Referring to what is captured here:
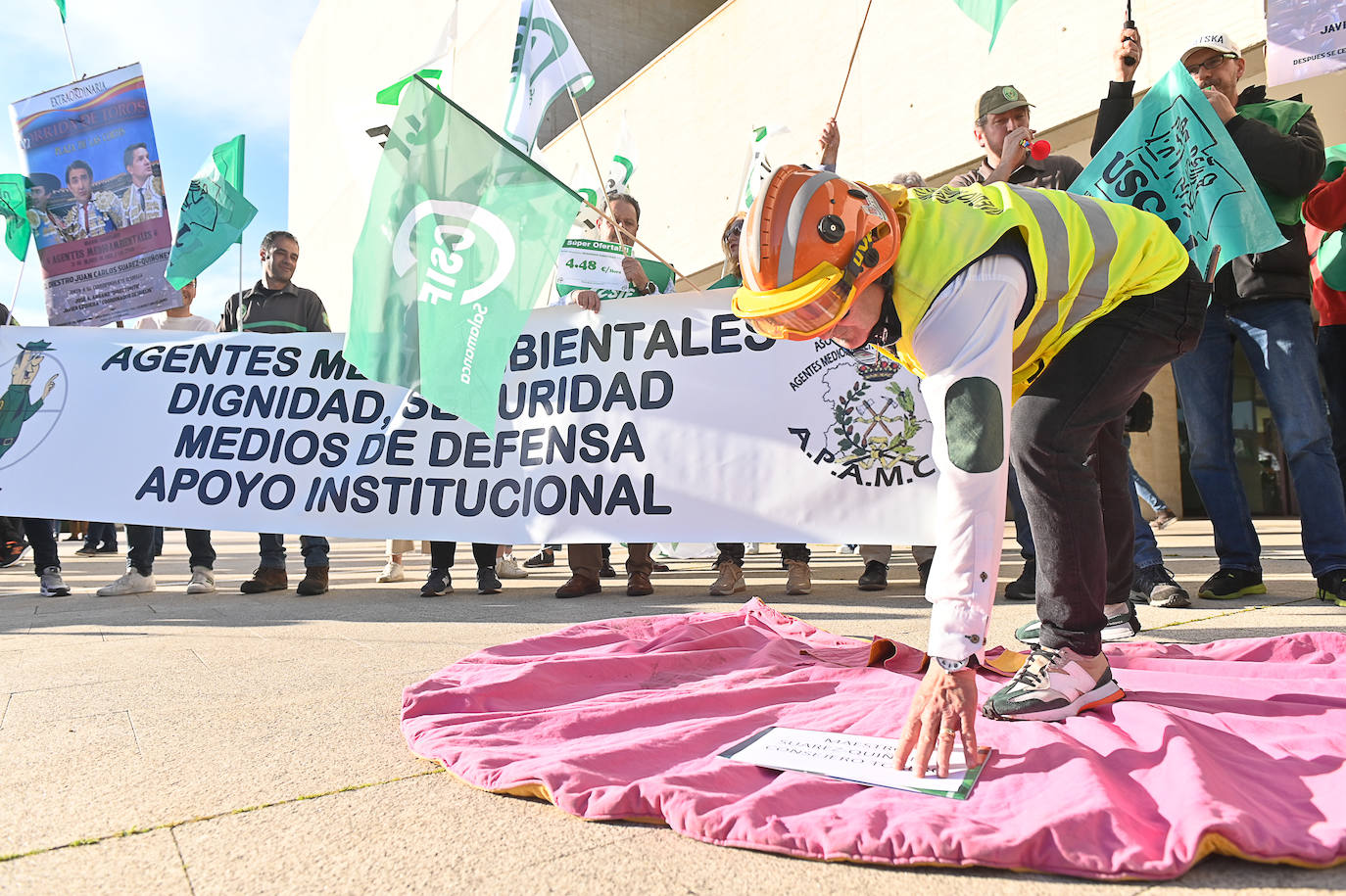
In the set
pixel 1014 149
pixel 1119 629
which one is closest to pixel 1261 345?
pixel 1014 149

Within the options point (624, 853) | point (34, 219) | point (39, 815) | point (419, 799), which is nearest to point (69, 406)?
point (34, 219)

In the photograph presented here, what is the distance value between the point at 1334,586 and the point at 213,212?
714cm

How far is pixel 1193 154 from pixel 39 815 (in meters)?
4.12

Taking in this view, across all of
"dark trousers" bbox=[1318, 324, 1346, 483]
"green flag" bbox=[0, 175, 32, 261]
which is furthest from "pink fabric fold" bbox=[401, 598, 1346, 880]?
"green flag" bbox=[0, 175, 32, 261]

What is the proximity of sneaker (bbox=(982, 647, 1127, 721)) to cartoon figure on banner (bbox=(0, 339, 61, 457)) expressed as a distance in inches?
234

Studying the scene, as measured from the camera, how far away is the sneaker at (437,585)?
5.03m

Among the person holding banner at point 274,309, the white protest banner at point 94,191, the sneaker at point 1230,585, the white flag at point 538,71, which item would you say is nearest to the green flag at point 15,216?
the white protest banner at point 94,191

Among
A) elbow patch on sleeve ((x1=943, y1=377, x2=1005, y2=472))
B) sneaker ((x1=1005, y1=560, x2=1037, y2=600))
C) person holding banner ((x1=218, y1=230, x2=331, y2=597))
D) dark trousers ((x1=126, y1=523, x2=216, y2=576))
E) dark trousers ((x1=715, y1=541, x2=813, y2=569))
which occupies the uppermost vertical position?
person holding banner ((x1=218, y1=230, x2=331, y2=597))

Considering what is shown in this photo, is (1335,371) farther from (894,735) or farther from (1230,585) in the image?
(894,735)

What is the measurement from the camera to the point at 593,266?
216 inches

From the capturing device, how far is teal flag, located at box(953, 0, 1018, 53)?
3.97 m

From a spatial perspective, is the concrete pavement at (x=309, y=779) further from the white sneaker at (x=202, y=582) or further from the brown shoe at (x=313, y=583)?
the white sneaker at (x=202, y=582)

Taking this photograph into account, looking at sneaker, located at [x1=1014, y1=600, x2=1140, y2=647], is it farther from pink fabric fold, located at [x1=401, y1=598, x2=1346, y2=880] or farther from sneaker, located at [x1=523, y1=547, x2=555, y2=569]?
sneaker, located at [x1=523, y1=547, x2=555, y2=569]

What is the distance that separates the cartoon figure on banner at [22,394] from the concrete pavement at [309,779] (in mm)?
2041
